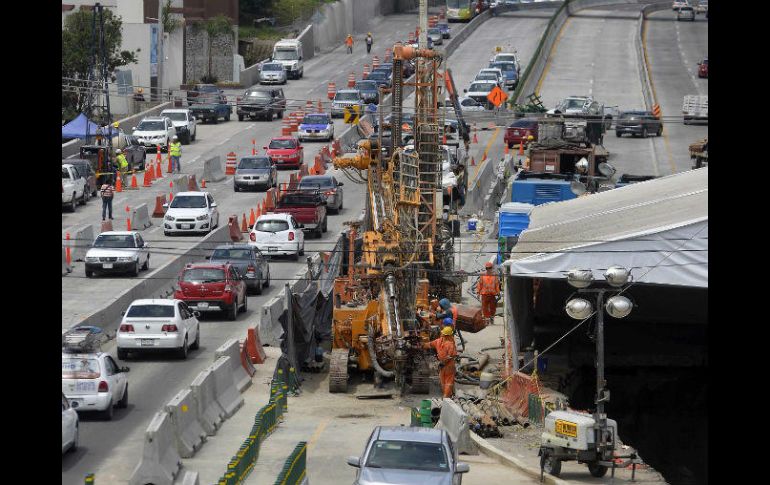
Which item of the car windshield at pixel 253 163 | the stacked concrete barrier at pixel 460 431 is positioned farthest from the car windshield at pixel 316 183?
the stacked concrete barrier at pixel 460 431

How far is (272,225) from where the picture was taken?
49.7 meters

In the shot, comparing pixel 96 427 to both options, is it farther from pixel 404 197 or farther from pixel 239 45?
pixel 239 45

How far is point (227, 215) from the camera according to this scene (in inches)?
2266

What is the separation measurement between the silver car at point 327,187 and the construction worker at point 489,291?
17.5 m

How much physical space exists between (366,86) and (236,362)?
53548mm

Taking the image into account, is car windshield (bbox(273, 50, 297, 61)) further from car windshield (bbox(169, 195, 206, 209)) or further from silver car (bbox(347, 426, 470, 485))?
silver car (bbox(347, 426, 470, 485))

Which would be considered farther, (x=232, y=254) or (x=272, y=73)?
(x=272, y=73)

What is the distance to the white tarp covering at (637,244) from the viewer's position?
30.2 meters

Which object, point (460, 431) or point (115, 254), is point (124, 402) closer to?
point (460, 431)

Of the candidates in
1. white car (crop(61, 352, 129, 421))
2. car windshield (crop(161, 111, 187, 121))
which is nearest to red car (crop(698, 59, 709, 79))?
car windshield (crop(161, 111, 187, 121))

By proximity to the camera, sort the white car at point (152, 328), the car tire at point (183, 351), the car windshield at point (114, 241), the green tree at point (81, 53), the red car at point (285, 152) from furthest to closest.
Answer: the green tree at point (81, 53) → the red car at point (285, 152) → the car windshield at point (114, 241) → the car tire at point (183, 351) → the white car at point (152, 328)

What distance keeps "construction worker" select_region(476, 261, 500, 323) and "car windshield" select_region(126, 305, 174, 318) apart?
25.8 ft

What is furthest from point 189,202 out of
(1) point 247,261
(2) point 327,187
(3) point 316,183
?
(1) point 247,261

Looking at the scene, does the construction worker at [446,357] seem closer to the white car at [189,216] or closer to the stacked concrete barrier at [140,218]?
the white car at [189,216]
